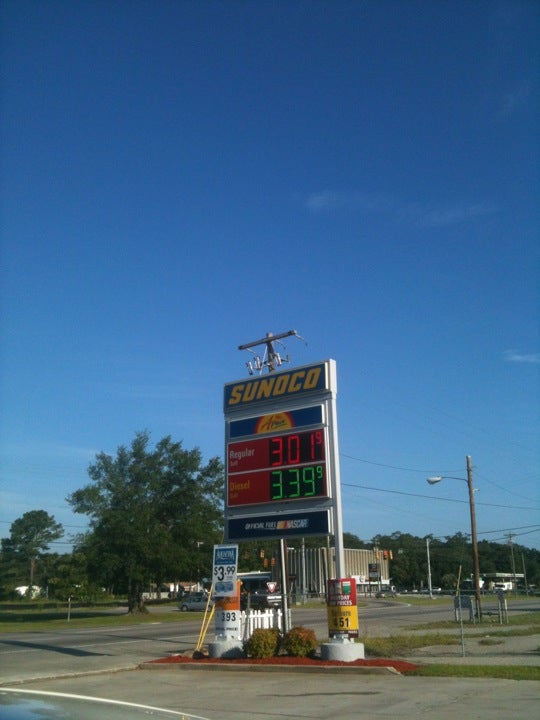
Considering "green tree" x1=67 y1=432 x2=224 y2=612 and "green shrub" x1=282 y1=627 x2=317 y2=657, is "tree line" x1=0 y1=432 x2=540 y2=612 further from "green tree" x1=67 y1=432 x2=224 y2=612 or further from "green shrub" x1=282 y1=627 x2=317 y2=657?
"green shrub" x1=282 y1=627 x2=317 y2=657

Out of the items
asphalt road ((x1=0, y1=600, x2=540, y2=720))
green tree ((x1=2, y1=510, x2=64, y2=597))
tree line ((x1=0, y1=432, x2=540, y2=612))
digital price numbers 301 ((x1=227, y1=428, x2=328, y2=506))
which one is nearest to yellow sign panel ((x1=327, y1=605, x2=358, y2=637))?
asphalt road ((x1=0, y1=600, x2=540, y2=720))

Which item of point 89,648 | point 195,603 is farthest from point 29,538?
point 89,648

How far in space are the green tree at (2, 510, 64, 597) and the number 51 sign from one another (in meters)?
104

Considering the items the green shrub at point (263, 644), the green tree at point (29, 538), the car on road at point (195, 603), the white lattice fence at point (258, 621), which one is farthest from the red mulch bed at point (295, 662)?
the green tree at point (29, 538)

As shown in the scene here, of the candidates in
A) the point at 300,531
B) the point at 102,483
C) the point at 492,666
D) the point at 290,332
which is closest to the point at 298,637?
the point at 300,531

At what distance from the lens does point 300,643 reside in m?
17.5

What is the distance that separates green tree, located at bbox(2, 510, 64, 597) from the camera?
119062mm

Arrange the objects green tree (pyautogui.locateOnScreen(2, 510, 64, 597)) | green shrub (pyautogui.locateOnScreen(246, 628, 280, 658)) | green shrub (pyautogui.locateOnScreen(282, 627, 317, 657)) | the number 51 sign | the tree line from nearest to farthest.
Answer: green shrub (pyautogui.locateOnScreen(282, 627, 317, 657)) < green shrub (pyautogui.locateOnScreen(246, 628, 280, 658)) < the number 51 sign < the tree line < green tree (pyautogui.locateOnScreen(2, 510, 64, 597))

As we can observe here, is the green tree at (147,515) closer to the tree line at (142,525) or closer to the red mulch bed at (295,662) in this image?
the tree line at (142,525)

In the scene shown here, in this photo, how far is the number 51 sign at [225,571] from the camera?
19719 millimetres

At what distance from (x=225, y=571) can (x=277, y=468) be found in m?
3.44

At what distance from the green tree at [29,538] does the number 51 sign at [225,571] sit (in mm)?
104457

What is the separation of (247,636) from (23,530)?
11459 centimetres

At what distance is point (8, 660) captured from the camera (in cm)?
2098
